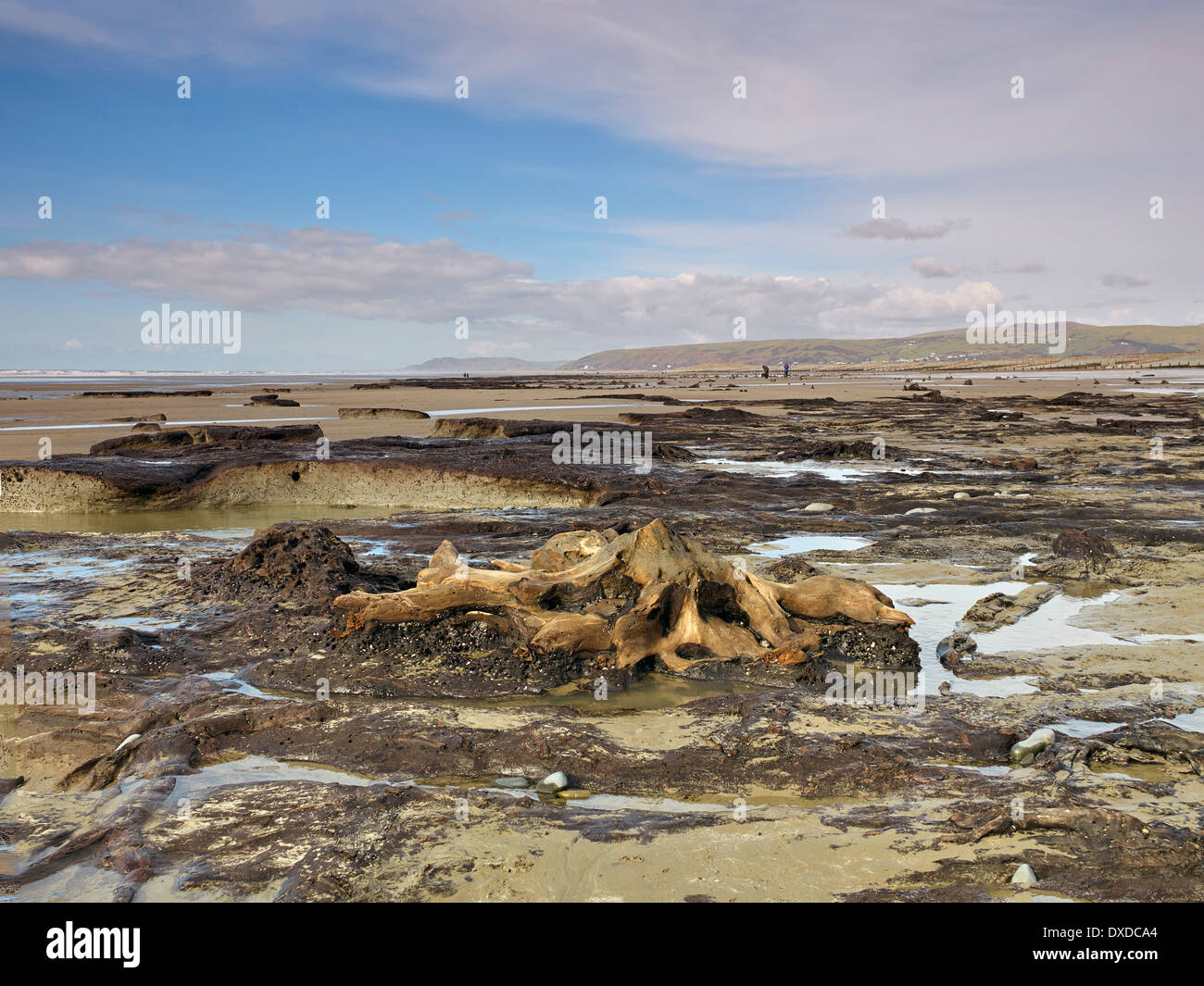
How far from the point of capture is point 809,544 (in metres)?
9.16

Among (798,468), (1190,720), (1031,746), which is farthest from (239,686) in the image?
(798,468)

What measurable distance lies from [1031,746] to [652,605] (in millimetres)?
2310

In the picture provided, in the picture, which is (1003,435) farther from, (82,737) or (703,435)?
(82,737)

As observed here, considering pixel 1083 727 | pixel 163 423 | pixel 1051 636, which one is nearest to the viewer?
pixel 1083 727

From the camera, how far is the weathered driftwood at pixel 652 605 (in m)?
5.52

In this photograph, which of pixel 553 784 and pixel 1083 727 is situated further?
pixel 1083 727

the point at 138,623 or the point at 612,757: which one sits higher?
the point at 138,623

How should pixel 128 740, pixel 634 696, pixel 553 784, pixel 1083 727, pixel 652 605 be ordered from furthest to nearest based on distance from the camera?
1. pixel 652 605
2. pixel 634 696
3. pixel 1083 727
4. pixel 128 740
5. pixel 553 784

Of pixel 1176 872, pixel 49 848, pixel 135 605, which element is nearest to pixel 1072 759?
pixel 1176 872

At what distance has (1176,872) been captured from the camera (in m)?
3.01

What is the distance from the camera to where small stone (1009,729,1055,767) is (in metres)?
4.03

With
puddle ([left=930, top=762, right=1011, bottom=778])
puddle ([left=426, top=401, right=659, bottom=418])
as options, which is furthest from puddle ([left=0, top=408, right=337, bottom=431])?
puddle ([left=930, top=762, right=1011, bottom=778])

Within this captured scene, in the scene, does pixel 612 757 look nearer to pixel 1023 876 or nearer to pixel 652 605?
pixel 652 605

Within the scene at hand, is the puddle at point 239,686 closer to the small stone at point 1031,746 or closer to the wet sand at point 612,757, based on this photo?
the wet sand at point 612,757
